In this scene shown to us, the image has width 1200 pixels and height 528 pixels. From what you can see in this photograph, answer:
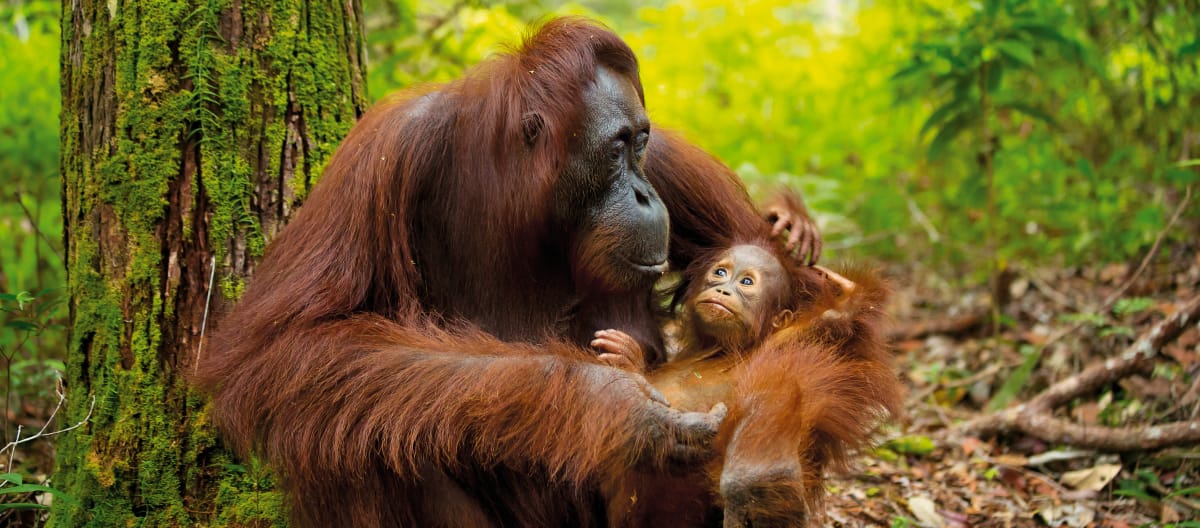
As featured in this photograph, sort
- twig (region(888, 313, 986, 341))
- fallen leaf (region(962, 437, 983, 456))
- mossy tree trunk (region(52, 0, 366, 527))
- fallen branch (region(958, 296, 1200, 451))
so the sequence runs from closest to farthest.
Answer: mossy tree trunk (region(52, 0, 366, 527)) → fallen branch (region(958, 296, 1200, 451)) → fallen leaf (region(962, 437, 983, 456)) → twig (region(888, 313, 986, 341))

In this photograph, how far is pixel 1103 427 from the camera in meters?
4.46

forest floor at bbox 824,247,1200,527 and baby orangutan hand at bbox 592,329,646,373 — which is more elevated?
baby orangutan hand at bbox 592,329,646,373

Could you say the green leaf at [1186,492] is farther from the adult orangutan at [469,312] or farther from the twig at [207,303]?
the twig at [207,303]

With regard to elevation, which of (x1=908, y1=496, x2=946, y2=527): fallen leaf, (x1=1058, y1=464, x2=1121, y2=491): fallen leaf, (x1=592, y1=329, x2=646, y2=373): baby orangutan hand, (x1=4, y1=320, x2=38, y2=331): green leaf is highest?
(x1=4, y1=320, x2=38, y2=331): green leaf

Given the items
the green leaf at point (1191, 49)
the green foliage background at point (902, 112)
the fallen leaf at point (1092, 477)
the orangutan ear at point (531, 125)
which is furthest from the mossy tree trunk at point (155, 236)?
the green leaf at point (1191, 49)

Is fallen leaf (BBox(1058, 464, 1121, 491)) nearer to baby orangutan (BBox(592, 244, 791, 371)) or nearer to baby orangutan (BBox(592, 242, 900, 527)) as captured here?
baby orangutan (BBox(592, 242, 900, 527))

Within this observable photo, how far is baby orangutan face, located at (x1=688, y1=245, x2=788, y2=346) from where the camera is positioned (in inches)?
132

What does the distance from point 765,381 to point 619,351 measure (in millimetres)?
457

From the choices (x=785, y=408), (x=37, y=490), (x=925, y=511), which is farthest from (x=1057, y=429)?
(x=37, y=490)

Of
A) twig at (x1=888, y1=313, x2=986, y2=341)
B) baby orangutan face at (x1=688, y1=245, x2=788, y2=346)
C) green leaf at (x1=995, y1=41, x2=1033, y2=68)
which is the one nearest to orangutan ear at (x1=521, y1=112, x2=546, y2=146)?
baby orangutan face at (x1=688, y1=245, x2=788, y2=346)

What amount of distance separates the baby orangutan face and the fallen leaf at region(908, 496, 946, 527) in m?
1.30

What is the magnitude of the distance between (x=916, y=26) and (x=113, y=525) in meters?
6.26

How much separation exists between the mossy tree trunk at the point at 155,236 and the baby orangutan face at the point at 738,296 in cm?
160

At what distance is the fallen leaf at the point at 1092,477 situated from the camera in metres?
4.23
